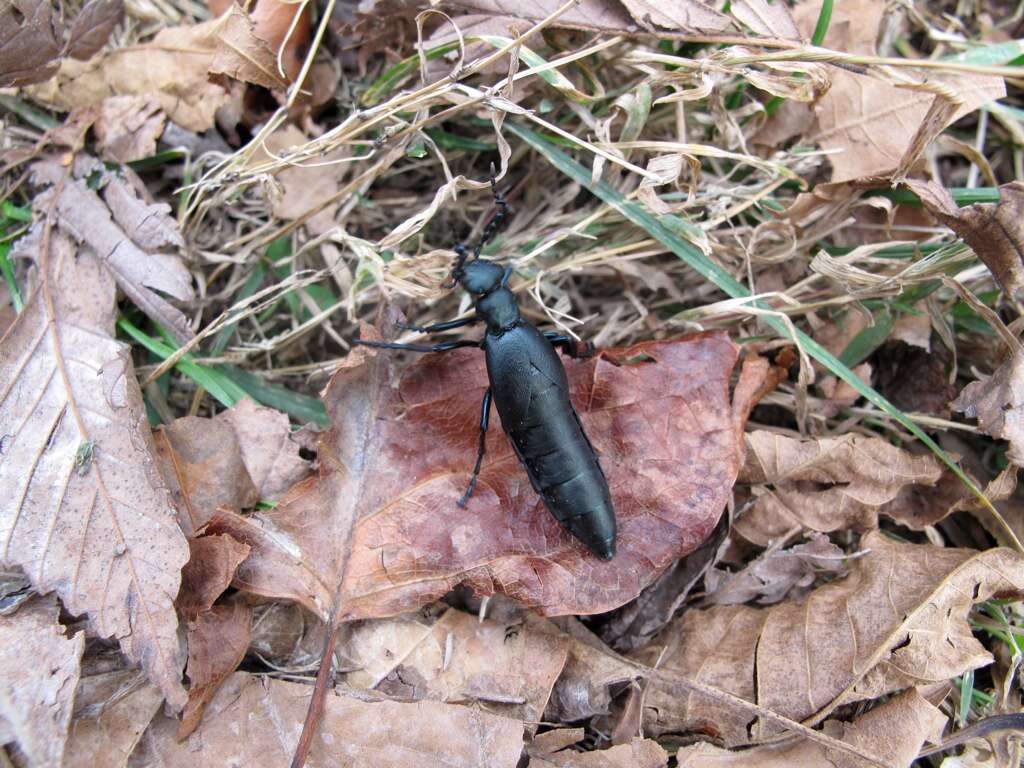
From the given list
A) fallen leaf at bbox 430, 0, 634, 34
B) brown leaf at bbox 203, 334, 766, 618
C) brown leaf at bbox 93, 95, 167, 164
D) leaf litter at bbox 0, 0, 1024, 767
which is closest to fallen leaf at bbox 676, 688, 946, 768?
leaf litter at bbox 0, 0, 1024, 767

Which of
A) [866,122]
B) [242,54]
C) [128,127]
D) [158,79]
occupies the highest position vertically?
[242,54]

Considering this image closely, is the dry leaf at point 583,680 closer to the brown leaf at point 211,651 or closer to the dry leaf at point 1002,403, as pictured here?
the brown leaf at point 211,651

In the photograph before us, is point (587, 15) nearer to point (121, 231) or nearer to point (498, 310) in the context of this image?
point (498, 310)

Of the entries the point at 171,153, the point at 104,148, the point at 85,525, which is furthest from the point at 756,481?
the point at 104,148

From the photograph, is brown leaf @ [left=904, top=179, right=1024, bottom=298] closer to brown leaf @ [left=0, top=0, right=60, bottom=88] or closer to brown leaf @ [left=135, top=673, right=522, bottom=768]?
brown leaf @ [left=135, top=673, right=522, bottom=768]

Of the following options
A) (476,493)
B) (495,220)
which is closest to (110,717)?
(476,493)

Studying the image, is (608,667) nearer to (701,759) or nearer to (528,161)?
(701,759)

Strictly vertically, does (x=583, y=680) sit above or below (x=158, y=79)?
below
